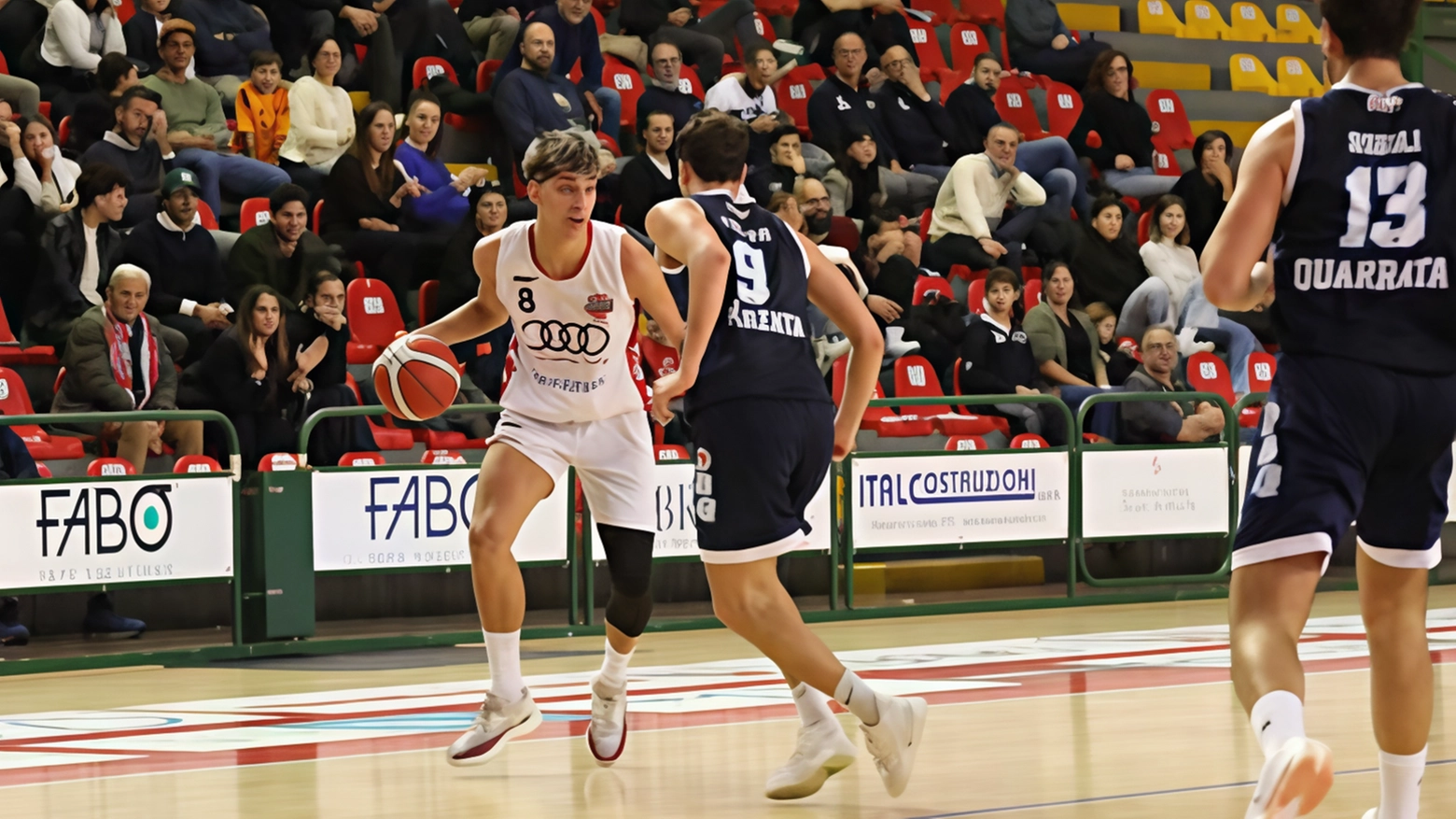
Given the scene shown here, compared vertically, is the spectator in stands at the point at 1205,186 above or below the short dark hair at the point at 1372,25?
above

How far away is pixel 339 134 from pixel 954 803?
965 centimetres

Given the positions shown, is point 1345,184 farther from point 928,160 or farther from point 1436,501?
point 928,160

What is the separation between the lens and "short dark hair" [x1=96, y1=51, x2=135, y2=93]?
1296 centimetres

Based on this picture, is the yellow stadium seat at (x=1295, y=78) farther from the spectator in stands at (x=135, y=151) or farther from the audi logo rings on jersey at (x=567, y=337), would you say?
the audi logo rings on jersey at (x=567, y=337)

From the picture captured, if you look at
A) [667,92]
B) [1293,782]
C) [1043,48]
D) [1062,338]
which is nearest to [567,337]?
[1293,782]

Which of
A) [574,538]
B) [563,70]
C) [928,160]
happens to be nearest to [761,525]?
[574,538]

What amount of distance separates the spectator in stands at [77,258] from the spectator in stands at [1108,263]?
787 cm

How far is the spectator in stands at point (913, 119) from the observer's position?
16969 mm

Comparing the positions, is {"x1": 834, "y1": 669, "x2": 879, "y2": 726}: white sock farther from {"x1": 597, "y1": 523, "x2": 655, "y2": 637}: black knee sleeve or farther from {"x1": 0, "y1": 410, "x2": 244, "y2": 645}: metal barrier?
{"x1": 0, "y1": 410, "x2": 244, "y2": 645}: metal barrier

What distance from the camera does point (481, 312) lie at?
6.85m

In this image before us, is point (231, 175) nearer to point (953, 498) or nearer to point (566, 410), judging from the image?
Result: point (953, 498)

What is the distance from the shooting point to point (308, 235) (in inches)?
503

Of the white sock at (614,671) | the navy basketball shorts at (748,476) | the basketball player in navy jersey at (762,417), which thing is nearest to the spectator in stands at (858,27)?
the white sock at (614,671)

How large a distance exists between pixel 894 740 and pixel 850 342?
1.22 meters
